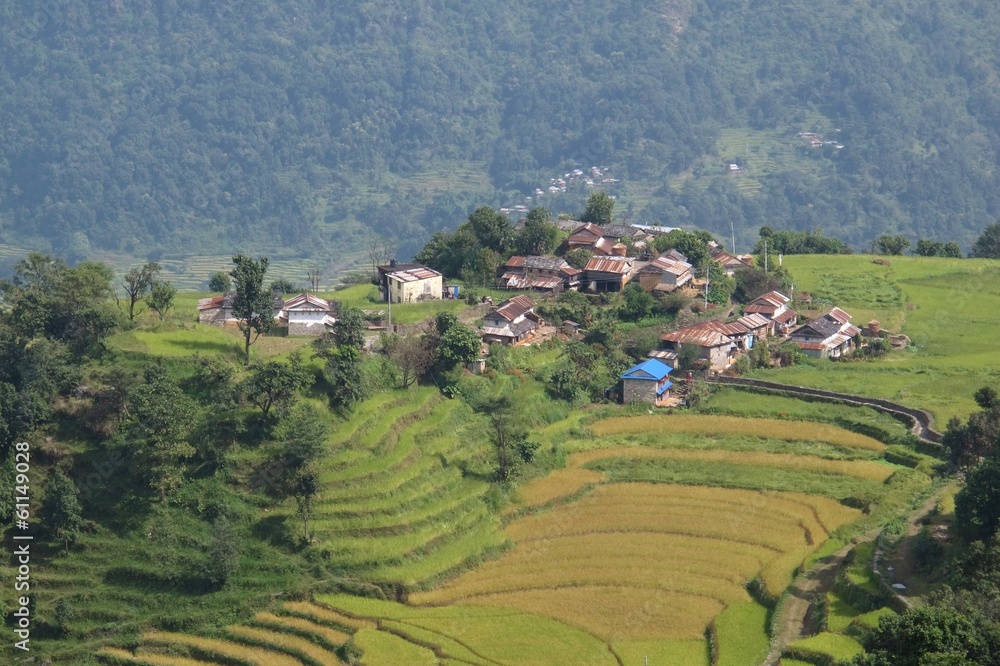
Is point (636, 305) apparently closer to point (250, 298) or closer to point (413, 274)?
point (413, 274)

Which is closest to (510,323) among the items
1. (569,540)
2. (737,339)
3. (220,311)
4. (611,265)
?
(611,265)

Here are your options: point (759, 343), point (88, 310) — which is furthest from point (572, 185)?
point (88, 310)

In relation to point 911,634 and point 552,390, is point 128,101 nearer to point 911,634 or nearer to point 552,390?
point 552,390

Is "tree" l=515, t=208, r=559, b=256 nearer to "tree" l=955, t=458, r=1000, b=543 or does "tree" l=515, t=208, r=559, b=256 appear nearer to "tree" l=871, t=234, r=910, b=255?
"tree" l=871, t=234, r=910, b=255

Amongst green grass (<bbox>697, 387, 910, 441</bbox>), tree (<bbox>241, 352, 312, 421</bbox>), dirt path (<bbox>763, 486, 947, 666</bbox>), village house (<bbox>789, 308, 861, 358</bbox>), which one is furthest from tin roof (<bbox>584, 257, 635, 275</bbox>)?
dirt path (<bbox>763, 486, 947, 666</bbox>)

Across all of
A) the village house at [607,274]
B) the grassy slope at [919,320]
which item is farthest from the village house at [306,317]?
the grassy slope at [919,320]
